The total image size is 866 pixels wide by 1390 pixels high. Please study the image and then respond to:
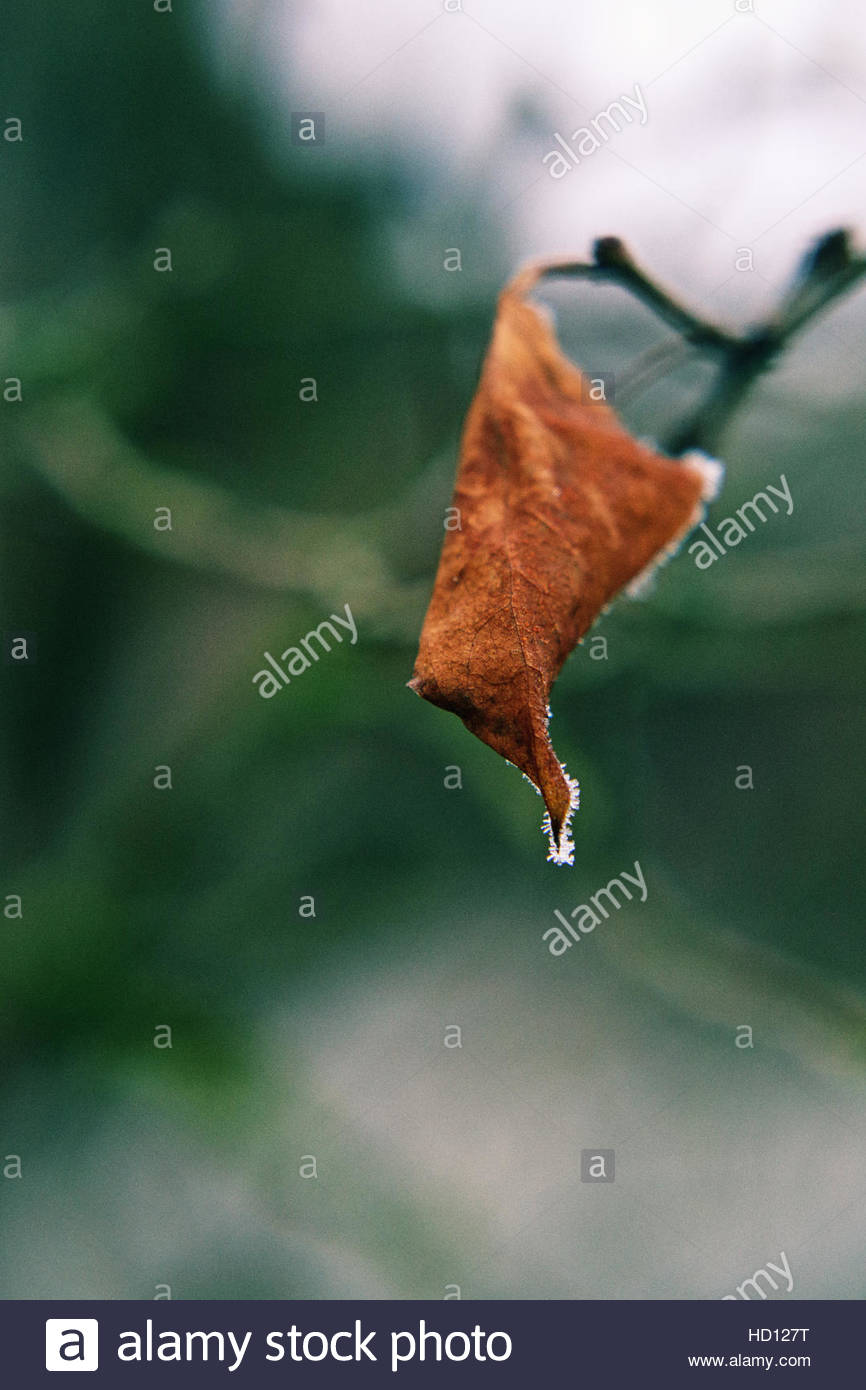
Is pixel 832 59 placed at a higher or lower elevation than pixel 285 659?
higher

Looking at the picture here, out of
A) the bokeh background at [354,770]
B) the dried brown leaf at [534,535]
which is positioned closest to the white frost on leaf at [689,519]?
the dried brown leaf at [534,535]

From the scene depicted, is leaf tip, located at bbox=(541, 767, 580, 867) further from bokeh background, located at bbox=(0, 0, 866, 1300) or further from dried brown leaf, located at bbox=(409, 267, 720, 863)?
Result: bokeh background, located at bbox=(0, 0, 866, 1300)

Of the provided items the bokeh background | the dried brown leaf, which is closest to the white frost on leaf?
the dried brown leaf

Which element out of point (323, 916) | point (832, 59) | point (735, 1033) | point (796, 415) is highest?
point (832, 59)

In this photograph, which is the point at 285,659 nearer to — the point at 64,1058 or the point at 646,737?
the point at 64,1058

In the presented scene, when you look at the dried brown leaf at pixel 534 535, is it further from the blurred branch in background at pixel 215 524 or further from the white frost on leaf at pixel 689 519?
the blurred branch in background at pixel 215 524

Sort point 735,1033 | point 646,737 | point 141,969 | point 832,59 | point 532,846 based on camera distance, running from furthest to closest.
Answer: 1. point 646,737
2. point 735,1033
3. point 141,969
4. point 532,846
5. point 832,59

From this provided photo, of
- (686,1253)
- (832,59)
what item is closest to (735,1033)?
(686,1253)
